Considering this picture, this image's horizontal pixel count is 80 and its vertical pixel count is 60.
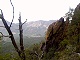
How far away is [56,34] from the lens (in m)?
61.5

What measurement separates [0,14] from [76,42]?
44123mm

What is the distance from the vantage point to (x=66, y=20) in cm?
6347

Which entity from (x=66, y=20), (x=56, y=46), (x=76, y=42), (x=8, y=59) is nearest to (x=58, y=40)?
(x=56, y=46)

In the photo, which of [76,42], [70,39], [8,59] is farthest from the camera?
[70,39]

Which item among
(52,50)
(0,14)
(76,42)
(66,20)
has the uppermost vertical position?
(0,14)

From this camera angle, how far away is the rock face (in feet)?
200

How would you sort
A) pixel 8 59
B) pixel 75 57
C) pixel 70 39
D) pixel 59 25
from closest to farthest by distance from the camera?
pixel 8 59, pixel 75 57, pixel 70 39, pixel 59 25

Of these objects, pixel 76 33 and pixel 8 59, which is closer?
pixel 8 59

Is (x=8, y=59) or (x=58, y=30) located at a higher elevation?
(x=8, y=59)

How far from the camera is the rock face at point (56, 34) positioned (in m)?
61.1

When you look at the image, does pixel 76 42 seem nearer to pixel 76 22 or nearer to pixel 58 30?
pixel 76 22

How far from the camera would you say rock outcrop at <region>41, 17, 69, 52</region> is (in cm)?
6109

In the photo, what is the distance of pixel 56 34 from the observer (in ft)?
202

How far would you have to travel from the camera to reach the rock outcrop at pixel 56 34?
200 ft
